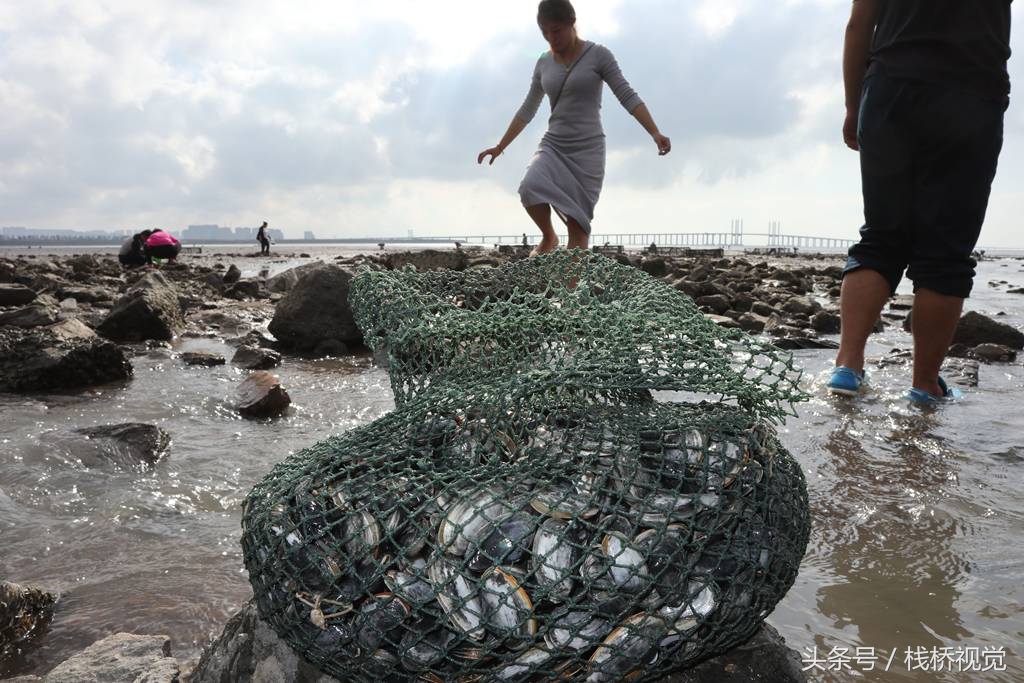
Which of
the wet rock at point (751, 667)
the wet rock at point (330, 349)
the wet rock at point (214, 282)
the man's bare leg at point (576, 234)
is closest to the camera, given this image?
the wet rock at point (751, 667)

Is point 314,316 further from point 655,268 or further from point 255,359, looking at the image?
point 655,268

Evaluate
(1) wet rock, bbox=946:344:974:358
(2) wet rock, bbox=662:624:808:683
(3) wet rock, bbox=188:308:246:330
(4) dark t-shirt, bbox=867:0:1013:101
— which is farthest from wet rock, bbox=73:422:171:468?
(1) wet rock, bbox=946:344:974:358

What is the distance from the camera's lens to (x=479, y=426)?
2.03 m

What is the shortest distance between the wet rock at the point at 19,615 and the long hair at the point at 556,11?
5.18 meters

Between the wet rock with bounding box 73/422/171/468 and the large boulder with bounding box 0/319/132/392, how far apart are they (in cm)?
164

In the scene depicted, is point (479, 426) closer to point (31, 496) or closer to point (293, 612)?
point (293, 612)

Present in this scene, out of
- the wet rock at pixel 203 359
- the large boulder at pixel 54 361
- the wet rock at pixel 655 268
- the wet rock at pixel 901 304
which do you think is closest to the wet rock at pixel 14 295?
the large boulder at pixel 54 361

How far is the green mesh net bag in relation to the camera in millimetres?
1517

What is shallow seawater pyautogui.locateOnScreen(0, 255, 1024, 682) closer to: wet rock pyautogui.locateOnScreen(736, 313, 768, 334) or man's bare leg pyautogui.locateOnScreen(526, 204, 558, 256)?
man's bare leg pyautogui.locateOnScreen(526, 204, 558, 256)

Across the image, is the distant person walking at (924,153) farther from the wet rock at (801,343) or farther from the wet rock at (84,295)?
the wet rock at (84,295)

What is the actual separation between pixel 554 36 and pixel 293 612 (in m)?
5.36

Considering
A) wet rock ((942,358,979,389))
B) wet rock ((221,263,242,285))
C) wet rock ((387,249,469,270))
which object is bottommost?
wet rock ((942,358,979,389))

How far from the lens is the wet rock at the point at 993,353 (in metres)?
6.14

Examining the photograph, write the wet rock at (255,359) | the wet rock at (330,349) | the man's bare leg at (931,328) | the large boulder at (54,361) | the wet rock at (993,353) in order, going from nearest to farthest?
the man's bare leg at (931,328)
the large boulder at (54,361)
the wet rock at (255,359)
the wet rock at (993,353)
the wet rock at (330,349)
